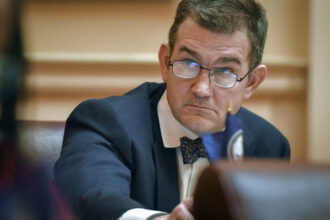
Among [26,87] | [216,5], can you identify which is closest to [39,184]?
[26,87]

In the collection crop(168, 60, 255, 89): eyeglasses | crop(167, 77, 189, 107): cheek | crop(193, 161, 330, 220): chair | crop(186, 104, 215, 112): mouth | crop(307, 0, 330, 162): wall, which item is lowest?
crop(307, 0, 330, 162): wall

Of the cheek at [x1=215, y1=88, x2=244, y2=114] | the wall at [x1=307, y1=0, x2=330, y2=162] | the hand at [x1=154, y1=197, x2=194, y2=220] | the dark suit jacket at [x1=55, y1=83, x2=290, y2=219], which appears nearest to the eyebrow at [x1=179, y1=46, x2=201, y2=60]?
the cheek at [x1=215, y1=88, x2=244, y2=114]

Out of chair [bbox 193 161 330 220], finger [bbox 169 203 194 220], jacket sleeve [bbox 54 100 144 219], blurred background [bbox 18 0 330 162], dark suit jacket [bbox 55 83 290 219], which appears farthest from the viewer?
blurred background [bbox 18 0 330 162]

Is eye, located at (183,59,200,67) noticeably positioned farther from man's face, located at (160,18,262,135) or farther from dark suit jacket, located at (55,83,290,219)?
dark suit jacket, located at (55,83,290,219)

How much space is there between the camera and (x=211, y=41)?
174 centimetres

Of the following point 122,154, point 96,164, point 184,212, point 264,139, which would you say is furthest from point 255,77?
point 184,212

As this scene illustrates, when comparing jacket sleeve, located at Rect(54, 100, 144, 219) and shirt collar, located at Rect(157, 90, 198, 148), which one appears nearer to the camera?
jacket sleeve, located at Rect(54, 100, 144, 219)

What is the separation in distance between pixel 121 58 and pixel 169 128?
4.45 ft

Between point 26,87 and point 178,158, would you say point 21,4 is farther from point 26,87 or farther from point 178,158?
point 178,158

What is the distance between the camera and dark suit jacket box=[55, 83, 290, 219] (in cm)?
138

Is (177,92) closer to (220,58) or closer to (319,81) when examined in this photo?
(220,58)

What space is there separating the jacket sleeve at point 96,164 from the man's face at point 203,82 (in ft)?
0.74

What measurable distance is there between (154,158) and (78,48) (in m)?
1.61

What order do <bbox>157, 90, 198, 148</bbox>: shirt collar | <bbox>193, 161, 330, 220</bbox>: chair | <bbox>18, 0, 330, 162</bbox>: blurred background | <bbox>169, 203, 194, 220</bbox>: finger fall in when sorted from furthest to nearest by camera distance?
<bbox>18, 0, 330, 162</bbox>: blurred background, <bbox>157, 90, 198, 148</bbox>: shirt collar, <bbox>169, 203, 194, 220</bbox>: finger, <bbox>193, 161, 330, 220</bbox>: chair
